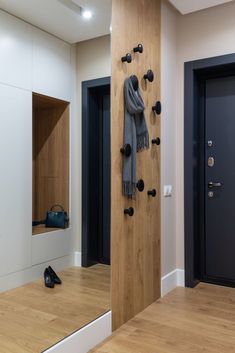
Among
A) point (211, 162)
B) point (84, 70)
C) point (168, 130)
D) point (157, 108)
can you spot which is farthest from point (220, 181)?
point (84, 70)

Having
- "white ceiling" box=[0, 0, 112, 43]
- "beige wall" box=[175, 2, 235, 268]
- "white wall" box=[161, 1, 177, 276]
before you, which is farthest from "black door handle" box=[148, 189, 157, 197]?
"white ceiling" box=[0, 0, 112, 43]

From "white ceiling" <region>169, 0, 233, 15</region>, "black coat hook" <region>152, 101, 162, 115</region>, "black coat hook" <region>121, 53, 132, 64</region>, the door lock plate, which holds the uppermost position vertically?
"white ceiling" <region>169, 0, 233, 15</region>

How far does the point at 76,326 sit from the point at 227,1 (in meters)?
2.93

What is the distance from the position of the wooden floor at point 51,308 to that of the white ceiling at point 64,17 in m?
1.55

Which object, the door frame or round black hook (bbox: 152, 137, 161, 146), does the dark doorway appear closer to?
Answer: round black hook (bbox: 152, 137, 161, 146)

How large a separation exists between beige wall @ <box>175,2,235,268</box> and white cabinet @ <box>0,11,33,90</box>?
5.90 feet

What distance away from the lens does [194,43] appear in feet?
10.9

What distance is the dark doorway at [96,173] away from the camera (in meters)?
2.34

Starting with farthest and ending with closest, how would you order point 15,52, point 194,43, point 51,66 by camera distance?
point 194,43, point 51,66, point 15,52

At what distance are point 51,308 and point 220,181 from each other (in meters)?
2.09

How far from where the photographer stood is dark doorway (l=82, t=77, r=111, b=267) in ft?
7.68

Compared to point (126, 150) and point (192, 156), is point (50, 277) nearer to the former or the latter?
point (126, 150)

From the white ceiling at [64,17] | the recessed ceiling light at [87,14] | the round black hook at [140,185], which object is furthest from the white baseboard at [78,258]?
the recessed ceiling light at [87,14]

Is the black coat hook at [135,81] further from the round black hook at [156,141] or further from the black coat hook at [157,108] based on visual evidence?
the round black hook at [156,141]
